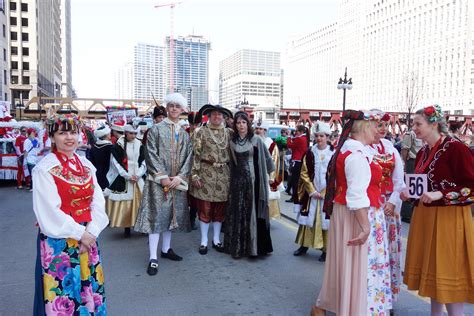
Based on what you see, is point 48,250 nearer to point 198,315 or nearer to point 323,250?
point 198,315

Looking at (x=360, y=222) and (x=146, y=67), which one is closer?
(x=360, y=222)

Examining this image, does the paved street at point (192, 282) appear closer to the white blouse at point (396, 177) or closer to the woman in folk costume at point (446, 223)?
the woman in folk costume at point (446, 223)

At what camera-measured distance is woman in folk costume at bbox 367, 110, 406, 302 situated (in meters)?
3.68

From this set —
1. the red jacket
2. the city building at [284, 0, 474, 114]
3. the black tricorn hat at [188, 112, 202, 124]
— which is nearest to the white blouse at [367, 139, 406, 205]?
the black tricorn hat at [188, 112, 202, 124]

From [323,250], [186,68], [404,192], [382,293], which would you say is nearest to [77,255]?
[382,293]

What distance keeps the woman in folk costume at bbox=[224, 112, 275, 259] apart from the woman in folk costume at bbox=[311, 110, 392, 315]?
6.89ft

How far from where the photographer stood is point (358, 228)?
3.19 m

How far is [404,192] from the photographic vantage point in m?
3.48

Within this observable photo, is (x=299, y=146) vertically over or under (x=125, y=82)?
under

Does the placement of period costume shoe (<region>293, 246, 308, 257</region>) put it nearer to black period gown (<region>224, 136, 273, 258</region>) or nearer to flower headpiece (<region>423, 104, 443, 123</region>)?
black period gown (<region>224, 136, 273, 258</region>)

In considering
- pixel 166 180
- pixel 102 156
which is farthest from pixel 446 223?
pixel 102 156

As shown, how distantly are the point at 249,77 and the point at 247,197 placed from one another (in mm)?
128995

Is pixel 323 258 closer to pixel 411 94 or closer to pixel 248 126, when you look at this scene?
pixel 248 126

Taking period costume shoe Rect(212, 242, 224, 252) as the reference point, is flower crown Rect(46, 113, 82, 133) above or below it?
above
